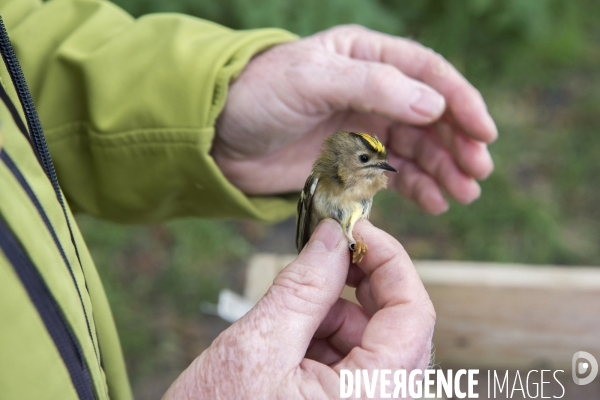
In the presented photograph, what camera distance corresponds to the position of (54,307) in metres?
1.41

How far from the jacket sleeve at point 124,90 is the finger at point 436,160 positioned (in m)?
1.26

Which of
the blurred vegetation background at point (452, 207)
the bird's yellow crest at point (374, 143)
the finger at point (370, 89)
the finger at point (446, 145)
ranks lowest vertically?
the blurred vegetation background at point (452, 207)

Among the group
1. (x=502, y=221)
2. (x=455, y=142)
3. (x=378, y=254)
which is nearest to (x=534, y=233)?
(x=502, y=221)

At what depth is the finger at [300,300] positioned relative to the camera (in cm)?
175

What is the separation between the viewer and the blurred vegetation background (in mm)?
4809

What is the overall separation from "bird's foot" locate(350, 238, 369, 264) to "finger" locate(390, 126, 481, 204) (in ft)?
4.98

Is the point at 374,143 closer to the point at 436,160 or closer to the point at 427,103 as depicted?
the point at 427,103

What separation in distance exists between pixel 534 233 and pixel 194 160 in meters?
3.85

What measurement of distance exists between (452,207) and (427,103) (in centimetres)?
279

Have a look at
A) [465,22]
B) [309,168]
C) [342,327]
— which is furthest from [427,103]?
[465,22]

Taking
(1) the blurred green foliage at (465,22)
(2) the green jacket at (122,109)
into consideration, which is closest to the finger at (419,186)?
(2) the green jacket at (122,109)

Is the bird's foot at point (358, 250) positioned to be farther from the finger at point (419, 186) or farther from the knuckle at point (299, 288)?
the finger at point (419, 186)

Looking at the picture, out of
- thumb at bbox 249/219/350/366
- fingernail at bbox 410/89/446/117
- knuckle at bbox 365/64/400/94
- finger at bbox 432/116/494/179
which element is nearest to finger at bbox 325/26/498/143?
finger at bbox 432/116/494/179

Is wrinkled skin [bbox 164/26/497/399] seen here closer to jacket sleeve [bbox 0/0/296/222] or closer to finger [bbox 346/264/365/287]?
finger [bbox 346/264/365/287]
